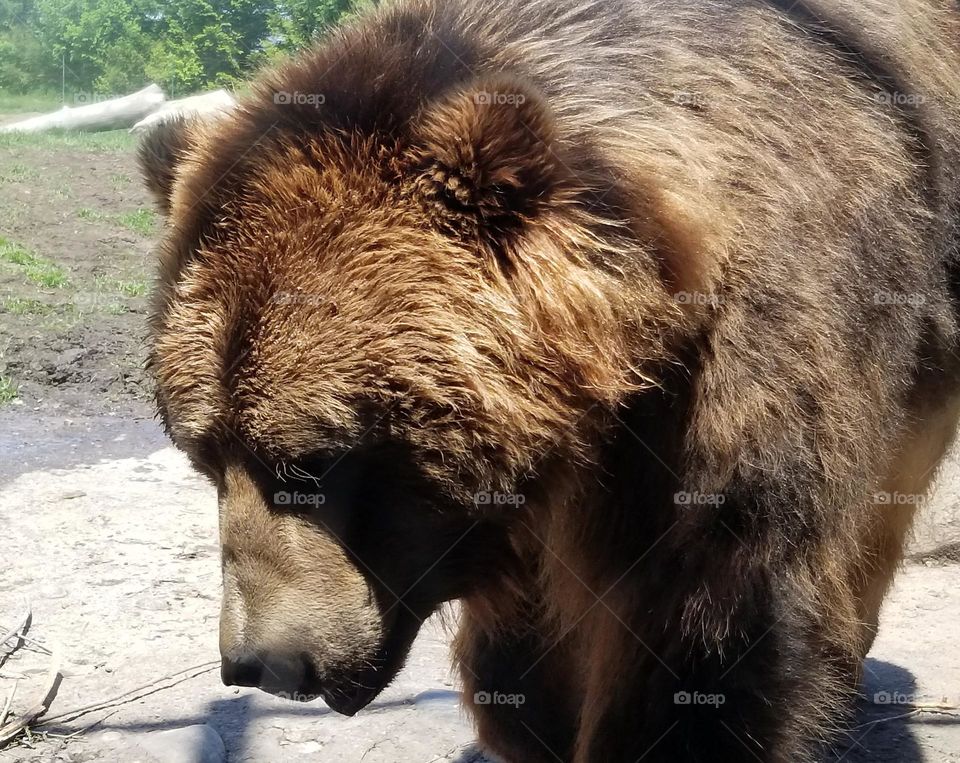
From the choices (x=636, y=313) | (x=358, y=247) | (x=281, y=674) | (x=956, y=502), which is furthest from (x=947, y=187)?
(x=956, y=502)

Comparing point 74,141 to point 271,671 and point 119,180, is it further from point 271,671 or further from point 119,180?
point 271,671

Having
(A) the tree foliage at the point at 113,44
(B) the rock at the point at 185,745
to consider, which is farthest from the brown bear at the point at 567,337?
(A) the tree foliage at the point at 113,44

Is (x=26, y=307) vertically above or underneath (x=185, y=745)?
underneath

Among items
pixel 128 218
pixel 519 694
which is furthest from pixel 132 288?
pixel 519 694

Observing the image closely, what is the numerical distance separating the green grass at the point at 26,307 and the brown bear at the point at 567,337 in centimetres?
692

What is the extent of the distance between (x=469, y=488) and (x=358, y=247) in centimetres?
57

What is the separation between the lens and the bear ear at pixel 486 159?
2143 millimetres

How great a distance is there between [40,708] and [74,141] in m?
10.3

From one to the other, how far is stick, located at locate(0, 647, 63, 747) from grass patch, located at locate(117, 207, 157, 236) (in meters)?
7.72

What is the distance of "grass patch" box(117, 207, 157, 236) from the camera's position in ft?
37.5

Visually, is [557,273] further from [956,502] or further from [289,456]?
[956,502]

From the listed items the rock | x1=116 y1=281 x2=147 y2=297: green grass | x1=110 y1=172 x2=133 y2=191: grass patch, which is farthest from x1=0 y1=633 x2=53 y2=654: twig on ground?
x1=110 y1=172 x2=133 y2=191: grass patch

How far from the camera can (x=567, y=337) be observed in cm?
220

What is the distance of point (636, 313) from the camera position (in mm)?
2244
